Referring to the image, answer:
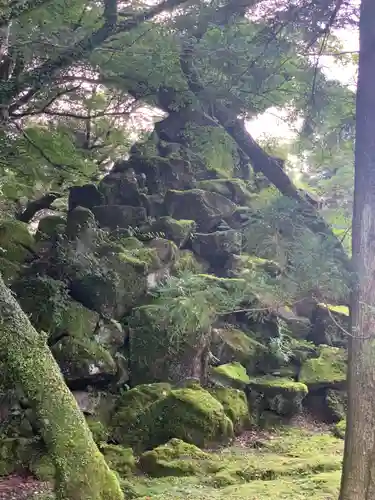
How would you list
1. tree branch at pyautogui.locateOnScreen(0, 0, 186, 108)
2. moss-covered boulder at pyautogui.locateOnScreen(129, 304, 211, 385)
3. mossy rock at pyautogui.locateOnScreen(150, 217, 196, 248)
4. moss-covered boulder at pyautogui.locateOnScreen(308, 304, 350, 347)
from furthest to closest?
moss-covered boulder at pyautogui.locateOnScreen(308, 304, 350, 347) < mossy rock at pyautogui.locateOnScreen(150, 217, 196, 248) < moss-covered boulder at pyautogui.locateOnScreen(129, 304, 211, 385) < tree branch at pyautogui.locateOnScreen(0, 0, 186, 108)

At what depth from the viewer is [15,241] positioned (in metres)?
9.20

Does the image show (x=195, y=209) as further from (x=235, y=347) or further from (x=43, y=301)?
(x=43, y=301)

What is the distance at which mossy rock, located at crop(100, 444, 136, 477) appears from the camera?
5.98 m

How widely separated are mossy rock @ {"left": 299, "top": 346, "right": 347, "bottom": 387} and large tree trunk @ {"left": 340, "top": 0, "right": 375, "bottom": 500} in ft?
21.4

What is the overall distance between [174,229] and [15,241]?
3496 millimetres

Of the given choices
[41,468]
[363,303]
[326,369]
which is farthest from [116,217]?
[363,303]

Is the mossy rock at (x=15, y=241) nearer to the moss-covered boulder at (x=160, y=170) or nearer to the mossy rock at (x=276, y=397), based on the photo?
the moss-covered boulder at (x=160, y=170)

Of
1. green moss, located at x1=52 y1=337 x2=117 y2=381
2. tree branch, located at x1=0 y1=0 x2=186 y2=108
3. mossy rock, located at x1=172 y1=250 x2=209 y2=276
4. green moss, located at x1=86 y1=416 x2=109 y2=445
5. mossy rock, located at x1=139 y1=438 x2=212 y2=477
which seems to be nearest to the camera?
tree branch, located at x1=0 y1=0 x2=186 y2=108

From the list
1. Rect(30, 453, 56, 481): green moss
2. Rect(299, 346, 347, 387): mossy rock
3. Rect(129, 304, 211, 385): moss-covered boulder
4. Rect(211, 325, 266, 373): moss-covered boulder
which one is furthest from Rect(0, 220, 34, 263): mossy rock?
Rect(299, 346, 347, 387): mossy rock

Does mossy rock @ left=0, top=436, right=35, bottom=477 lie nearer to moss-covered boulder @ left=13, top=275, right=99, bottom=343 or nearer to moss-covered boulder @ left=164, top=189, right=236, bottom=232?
moss-covered boulder @ left=13, top=275, right=99, bottom=343

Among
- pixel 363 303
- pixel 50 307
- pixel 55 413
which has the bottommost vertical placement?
pixel 55 413

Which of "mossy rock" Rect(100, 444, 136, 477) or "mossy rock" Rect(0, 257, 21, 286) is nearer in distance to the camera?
"mossy rock" Rect(100, 444, 136, 477)

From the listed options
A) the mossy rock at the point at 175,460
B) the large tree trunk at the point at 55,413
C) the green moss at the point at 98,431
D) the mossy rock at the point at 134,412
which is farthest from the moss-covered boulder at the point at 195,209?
the large tree trunk at the point at 55,413

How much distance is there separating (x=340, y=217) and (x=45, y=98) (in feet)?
12.6
